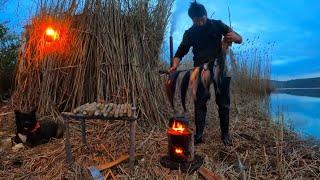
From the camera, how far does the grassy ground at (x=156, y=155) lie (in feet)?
10.4

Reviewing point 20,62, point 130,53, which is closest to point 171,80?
point 130,53

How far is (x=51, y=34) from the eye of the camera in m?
4.77

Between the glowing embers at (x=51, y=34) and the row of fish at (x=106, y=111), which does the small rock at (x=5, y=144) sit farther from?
the glowing embers at (x=51, y=34)

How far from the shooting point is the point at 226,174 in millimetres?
3131

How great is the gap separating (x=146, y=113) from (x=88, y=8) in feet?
4.71

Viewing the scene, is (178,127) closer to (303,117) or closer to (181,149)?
(181,149)

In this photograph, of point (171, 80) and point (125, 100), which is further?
point (125, 100)

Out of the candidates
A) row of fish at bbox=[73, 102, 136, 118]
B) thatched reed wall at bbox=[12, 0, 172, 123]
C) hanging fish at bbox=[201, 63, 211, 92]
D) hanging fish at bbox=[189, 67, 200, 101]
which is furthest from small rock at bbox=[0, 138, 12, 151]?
hanging fish at bbox=[201, 63, 211, 92]

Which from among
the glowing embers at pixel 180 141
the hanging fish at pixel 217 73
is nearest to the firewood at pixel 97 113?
the glowing embers at pixel 180 141

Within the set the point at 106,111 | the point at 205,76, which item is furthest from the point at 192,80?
the point at 106,111

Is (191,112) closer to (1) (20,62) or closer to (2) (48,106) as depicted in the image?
(2) (48,106)

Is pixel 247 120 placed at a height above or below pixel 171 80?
below

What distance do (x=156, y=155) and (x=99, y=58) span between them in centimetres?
156

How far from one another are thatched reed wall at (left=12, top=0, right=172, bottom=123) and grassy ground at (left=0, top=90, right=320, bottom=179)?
16.6 inches
